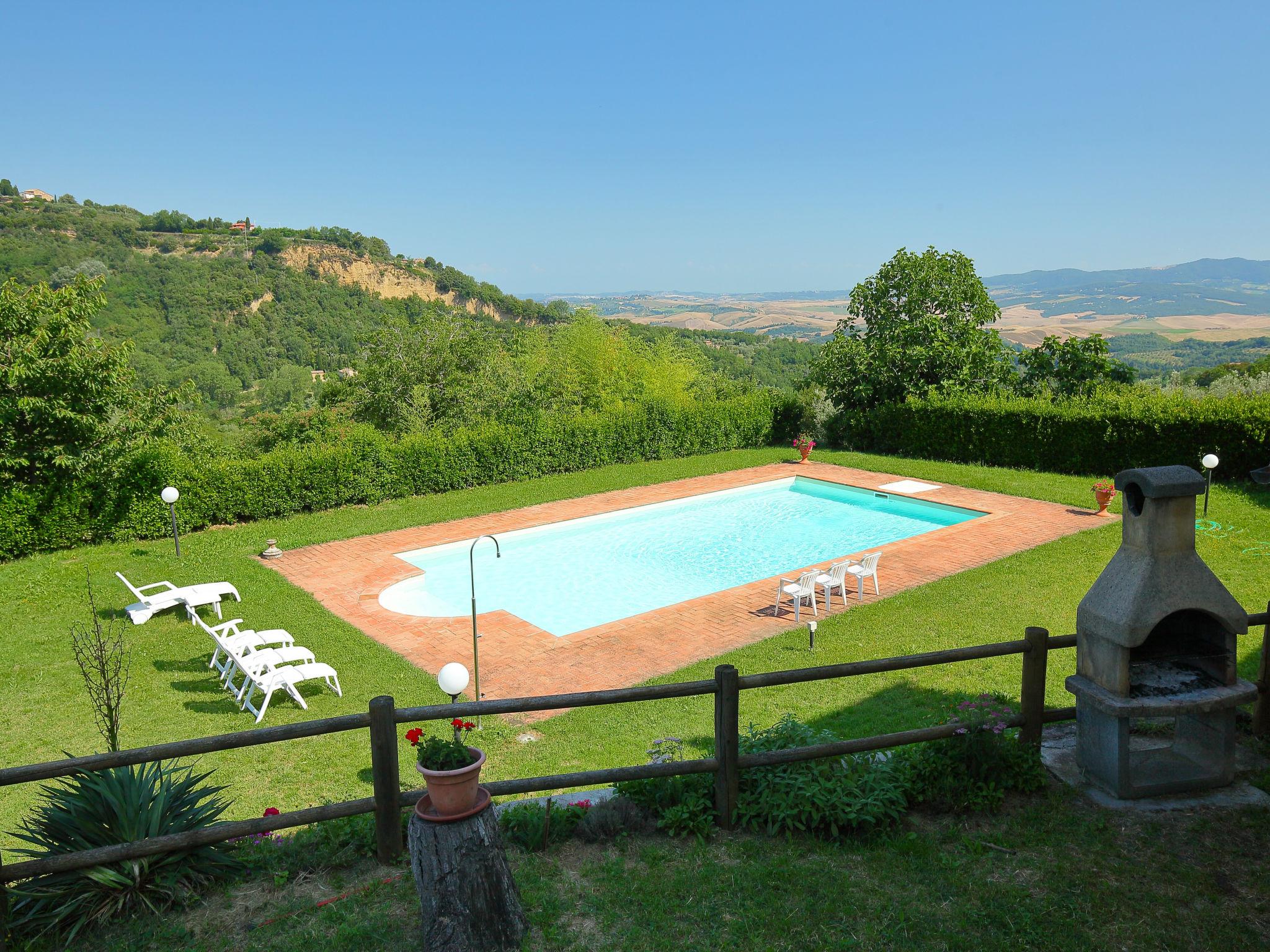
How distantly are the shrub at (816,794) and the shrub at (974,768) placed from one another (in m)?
0.17

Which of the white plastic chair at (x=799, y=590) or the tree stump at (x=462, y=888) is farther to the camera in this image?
the white plastic chair at (x=799, y=590)

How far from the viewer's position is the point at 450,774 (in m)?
3.50

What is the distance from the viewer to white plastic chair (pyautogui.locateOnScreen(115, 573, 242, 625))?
10.8 meters

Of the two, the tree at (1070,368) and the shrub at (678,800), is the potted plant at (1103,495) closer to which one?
the tree at (1070,368)

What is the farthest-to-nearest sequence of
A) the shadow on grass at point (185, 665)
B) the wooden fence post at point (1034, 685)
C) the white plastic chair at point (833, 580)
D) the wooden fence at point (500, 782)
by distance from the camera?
1. the white plastic chair at point (833, 580)
2. the shadow on grass at point (185, 665)
3. the wooden fence post at point (1034, 685)
4. the wooden fence at point (500, 782)

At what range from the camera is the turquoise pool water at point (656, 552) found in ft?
43.2

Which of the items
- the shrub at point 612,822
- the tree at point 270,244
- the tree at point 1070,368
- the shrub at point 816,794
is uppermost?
the tree at point 270,244

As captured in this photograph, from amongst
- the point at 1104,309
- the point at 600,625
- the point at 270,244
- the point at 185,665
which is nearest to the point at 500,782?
the point at 185,665

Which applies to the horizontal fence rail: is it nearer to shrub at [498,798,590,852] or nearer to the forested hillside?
shrub at [498,798,590,852]

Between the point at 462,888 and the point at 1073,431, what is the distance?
1901 centimetres

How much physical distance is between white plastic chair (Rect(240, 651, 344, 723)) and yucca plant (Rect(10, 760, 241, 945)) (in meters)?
4.11

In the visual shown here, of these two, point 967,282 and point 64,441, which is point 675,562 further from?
point 967,282

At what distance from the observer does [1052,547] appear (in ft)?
44.0

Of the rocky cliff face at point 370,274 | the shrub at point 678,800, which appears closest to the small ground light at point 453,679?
the shrub at point 678,800
